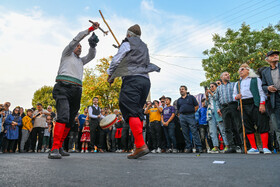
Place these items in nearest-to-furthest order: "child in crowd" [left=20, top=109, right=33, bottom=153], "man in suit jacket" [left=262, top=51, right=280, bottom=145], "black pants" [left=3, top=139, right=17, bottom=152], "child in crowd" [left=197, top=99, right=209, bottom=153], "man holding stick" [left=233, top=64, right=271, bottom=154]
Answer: "man in suit jacket" [left=262, top=51, right=280, bottom=145], "man holding stick" [left=233, top=64, right=271, bottom=154], "child in crowd" [left=197, top=99, right=209, bottom=153], "black pants" [left=3, top=139, right=17, bottom=152], "child in crowd" [left=20, top=109, right=33, bottom=153]

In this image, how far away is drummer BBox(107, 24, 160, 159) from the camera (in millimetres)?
3621

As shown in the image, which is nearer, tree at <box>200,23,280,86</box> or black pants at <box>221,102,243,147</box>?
black pants at <box>221,102,243,147</box>

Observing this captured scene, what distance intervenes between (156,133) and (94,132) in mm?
2602

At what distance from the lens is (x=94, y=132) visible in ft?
31.7

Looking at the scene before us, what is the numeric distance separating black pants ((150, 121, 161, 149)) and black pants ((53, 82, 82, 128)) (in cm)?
469

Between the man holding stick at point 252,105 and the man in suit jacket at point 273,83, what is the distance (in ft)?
0.65

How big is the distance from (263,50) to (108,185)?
81.5 ft

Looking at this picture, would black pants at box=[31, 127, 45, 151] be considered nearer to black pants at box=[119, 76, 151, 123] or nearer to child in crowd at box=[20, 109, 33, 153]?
child in crowd at box=[20, 109, 33, 153]

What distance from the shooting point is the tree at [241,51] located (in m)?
23.0

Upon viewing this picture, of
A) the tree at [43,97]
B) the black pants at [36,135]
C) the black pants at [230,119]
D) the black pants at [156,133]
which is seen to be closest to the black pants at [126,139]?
the black pants at [156,133]

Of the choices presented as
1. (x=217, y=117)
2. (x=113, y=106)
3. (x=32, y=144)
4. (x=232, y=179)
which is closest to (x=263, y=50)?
(x=113, y=106)

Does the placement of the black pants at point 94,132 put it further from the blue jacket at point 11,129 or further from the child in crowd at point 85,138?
the blue jacket at point 11,129

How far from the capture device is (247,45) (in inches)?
982

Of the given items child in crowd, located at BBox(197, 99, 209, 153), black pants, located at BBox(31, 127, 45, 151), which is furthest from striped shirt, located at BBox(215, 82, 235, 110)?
black pants, located at BBox(31, 127, 45, 151)
